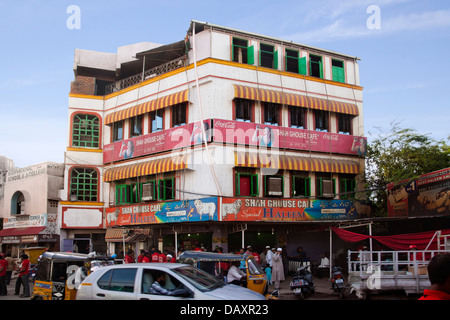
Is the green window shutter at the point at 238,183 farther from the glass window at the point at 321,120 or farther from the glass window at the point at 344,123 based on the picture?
the glass window at the point at 344,123

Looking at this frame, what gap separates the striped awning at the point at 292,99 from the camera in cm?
2384

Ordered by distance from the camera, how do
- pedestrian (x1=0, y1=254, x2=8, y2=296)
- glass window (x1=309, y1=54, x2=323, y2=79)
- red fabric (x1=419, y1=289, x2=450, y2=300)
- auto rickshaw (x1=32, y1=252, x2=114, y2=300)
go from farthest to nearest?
1. glass window (x1=309, y1=54, x2=323, y2=79)
2. pedestrian (x1=0, y1=254, x2=8, y2=296)
3. auto rickshaw (x1=32, y1=252, x2=114, y2=300)
4. red fabric (x1=419, y1=289, x2=450, y2=300)

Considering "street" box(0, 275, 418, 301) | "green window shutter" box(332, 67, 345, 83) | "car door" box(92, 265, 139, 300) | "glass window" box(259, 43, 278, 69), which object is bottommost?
"street" box(0, 275, 418, 301)

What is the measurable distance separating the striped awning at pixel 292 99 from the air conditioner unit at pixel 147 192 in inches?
275

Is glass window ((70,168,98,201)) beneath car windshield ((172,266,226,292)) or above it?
above

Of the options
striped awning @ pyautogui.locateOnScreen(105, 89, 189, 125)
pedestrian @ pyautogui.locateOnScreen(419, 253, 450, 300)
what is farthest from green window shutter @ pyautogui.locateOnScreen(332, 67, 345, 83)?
pedestrian @ pyautogui.locateOnScreen(419, 253, 450, 300)

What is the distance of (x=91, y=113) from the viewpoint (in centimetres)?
2995

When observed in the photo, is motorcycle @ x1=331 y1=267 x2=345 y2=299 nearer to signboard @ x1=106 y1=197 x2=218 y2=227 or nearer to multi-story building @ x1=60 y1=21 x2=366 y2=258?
multi-story building @ x1=60 y1=21 x2=366 y2=258

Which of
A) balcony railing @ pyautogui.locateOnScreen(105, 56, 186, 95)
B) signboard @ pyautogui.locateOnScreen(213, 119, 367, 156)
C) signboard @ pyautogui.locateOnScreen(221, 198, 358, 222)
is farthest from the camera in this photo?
balcony railing @ pyautogui.locateOnScreen(105, 56, 186, 95)

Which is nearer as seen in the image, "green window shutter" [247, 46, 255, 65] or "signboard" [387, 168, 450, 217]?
"signboard" [387, 168, 450, 217]

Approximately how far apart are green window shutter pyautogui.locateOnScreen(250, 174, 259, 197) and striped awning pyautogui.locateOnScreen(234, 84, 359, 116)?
398cm

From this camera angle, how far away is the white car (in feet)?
27.2

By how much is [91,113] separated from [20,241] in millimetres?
9317

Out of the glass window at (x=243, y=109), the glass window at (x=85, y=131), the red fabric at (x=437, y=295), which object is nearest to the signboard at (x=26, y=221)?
the glass window at (x=85, y=131)
